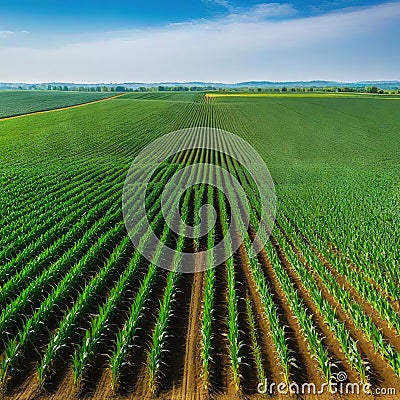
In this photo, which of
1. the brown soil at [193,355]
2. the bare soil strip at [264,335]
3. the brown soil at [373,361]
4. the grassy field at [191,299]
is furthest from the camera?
the bare soil strip at [264,335]

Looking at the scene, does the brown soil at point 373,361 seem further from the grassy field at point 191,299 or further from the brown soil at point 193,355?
the brown soil at point 193,355

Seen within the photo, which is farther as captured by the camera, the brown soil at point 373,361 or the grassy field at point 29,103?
the grassy field at point 29,103

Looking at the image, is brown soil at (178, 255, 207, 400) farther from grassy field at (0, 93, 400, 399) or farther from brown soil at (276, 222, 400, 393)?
brown soil at (276, 222, 400, 393)

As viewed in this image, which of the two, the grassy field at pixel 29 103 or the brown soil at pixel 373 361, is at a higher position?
the brown soil at pixel 373 361

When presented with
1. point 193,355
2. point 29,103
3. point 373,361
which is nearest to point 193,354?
point 193,355

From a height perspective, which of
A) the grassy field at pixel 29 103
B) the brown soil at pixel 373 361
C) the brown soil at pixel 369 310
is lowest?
the grassy field at pixel 29 103

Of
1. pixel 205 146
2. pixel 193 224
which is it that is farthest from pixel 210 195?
pixel 205 146

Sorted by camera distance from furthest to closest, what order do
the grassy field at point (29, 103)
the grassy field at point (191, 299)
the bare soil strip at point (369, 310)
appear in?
the grassy field at point (29, 103) → the bare soil strip at point (369, 310) → the grassy field at point (191, 299)

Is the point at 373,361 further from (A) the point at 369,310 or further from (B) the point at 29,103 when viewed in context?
(B) the point at 29,103

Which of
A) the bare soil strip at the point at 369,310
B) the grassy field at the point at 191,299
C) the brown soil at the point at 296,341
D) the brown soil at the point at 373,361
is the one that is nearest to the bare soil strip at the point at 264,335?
the grassy field at the point at 191,299
